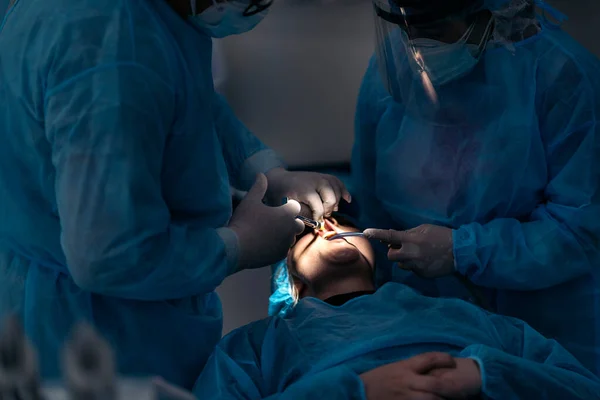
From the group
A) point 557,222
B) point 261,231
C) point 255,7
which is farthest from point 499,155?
point 255,7

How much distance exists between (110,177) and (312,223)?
2.93 feet

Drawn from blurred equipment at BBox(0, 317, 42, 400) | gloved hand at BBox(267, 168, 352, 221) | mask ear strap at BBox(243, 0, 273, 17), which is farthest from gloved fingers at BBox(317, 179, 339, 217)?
blurred equipment at BBox(0, 317, 42, 400)

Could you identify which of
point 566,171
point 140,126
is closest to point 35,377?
point 140,126

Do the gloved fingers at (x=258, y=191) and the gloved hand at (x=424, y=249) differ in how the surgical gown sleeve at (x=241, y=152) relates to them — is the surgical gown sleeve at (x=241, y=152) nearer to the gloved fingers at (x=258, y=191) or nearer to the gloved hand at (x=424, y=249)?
the gloved fingers at (x=258, y=191)

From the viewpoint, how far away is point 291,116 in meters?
2.32

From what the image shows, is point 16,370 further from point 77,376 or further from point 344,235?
point 344,235

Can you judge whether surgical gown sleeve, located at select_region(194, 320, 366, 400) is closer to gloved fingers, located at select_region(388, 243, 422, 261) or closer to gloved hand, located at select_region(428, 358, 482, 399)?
gloved hand, located at select_region(428, 358, 482, 399)

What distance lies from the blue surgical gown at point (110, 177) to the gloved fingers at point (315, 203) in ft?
1.47

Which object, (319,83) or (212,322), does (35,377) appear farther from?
(319,83)

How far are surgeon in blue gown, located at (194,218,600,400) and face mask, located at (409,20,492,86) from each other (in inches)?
22.1

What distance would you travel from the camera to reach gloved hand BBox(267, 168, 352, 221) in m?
1.86

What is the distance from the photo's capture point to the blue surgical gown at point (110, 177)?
1076 mm

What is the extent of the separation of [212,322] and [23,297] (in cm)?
43

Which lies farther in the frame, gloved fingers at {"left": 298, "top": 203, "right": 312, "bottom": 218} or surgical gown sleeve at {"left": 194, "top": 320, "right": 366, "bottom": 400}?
gloved fingers at {"left": 298, "top": 203, "right": 312, "bottom": 218}
